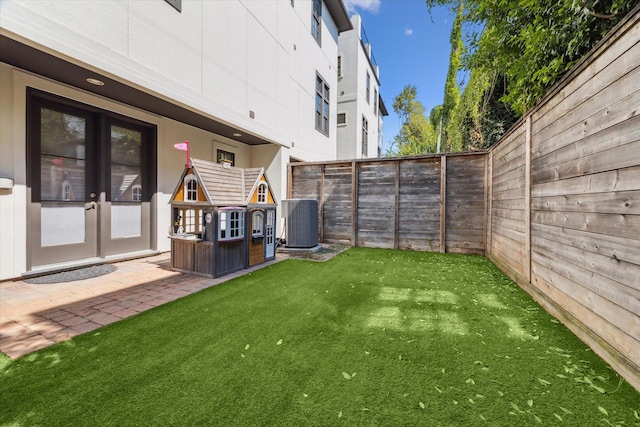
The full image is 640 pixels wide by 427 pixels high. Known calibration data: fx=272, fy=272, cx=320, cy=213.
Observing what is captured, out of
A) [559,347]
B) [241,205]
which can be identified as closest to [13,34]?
[241,205]

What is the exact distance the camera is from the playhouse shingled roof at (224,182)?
4340 mm

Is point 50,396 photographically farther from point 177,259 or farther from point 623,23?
point 623,23

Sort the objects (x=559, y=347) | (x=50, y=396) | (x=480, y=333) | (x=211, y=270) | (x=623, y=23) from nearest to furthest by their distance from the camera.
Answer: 1. (x=50, y=396)
2. (x=623, y=23)
3. (x=559, y=347)
4. (x=480, y=333)
5. (x=211, y=270)

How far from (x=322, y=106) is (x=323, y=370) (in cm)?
1140

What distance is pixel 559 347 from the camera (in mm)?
2277

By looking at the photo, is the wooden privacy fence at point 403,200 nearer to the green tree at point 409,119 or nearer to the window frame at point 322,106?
the window frame at point 322,106

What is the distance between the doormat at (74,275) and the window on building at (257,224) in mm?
2453

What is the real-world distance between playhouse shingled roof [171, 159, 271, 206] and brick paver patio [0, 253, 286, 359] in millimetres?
1278

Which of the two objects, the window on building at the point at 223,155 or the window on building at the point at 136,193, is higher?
the window on building at the point at 223,155

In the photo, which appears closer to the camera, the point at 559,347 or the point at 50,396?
the point at 50,396

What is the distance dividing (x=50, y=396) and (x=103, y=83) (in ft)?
14.9

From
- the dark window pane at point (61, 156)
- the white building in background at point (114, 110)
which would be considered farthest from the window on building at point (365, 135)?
the dark window pane at point (61, 156)

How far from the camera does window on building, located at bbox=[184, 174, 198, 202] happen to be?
4523mm

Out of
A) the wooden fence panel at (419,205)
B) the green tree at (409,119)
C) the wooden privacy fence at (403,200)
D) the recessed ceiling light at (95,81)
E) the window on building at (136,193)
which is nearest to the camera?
the recessed ceiling light at (95,81)
